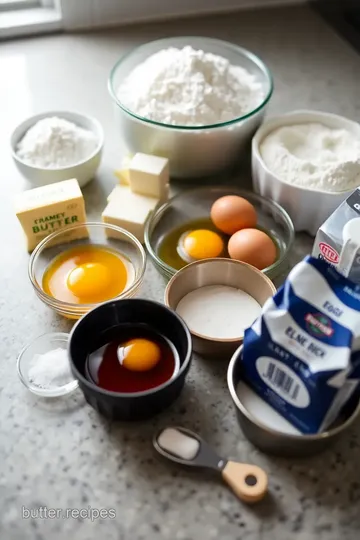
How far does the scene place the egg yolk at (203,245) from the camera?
989 millimetres

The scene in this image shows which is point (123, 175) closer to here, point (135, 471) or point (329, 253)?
point (329, 253)

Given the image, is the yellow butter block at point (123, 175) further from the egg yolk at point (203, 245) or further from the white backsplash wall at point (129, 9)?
the white backsplash wall at point (129, 9)

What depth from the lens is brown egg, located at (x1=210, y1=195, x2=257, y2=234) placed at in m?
1.01

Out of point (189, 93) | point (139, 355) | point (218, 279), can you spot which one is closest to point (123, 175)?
point (189, 93)

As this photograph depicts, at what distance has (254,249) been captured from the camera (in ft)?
3.14

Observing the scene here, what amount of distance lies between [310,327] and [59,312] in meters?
0.39

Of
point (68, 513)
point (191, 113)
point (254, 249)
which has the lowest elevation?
point (68, 513)

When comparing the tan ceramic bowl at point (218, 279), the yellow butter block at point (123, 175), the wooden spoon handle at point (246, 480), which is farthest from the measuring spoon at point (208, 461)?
the yellow butter block at point (123, 175)

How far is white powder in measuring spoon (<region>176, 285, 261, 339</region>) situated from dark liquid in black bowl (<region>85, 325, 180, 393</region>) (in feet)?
0.20

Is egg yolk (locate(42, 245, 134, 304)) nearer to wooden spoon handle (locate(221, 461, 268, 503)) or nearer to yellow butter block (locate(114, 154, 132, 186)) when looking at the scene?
yellow butter block (locate(114, 154, 132, 186))

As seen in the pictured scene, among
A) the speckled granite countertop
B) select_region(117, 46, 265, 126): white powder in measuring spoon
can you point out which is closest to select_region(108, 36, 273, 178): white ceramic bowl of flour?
select_region(117, 46, 265, 126): white powder in measuring spoon

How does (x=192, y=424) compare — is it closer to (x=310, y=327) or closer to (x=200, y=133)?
(x=310, y=327)

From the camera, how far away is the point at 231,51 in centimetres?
127

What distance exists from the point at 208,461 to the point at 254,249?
1.14 ft
